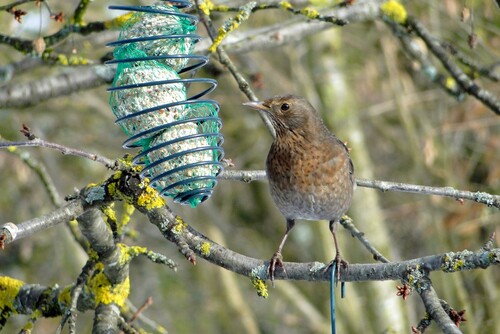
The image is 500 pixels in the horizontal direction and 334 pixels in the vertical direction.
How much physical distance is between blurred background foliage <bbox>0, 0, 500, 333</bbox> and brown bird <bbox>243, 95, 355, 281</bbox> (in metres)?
2.96

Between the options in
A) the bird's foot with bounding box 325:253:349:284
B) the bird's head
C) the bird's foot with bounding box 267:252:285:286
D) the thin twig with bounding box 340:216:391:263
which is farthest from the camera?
the bird's head

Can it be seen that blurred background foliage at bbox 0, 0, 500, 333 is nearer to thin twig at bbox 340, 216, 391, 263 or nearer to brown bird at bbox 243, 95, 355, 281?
brown bird at bbox 243, 95, 355, 281

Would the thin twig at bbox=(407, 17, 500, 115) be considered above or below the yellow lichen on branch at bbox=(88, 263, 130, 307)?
above

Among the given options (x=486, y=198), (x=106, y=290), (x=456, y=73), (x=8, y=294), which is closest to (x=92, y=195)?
(x=106, y=290)

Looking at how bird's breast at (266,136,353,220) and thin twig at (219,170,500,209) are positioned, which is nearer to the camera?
thin twig at (219,170,500,209)

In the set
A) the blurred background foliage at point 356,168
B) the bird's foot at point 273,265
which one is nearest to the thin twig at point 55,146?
the bird's foot at point 273,265

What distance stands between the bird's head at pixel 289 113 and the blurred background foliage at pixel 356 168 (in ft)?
9.80

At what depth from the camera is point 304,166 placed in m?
4.31

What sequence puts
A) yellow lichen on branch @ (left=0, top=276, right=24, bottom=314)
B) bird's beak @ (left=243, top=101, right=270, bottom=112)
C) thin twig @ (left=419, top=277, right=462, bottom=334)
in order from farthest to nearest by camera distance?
bird's beak @ (left=243, top=101, right=270, bottom=112) → yellow lichen on branch @ (left=0, top=276, right=24, bottom=314) → thin twig @ (left=419, top=277, right=462, bottom=334)

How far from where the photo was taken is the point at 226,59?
3771 mm

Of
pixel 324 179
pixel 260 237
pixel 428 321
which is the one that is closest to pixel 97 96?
pixel 260 237

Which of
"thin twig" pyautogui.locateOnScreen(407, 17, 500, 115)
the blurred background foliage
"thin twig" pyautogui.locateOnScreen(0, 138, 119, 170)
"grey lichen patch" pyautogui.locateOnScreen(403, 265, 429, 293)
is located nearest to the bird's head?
"thin twig" pyautogui.locateOnScreen(407, 17, 500, 115)

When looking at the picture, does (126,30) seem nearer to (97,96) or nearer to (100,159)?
(100,159)

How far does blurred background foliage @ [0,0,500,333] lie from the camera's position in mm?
7969
